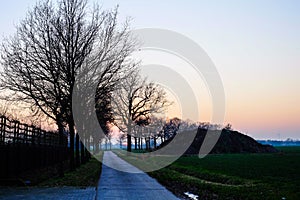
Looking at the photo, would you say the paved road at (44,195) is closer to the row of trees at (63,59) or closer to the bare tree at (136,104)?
the row of trees at (63,59)

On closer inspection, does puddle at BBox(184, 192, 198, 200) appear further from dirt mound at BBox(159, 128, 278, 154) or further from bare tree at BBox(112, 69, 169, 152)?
dirt mound at BBox(159, 128, 278, 154)

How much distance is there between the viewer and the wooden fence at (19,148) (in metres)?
17.5

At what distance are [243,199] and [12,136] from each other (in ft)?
39.4

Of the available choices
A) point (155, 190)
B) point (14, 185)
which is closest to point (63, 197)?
point (155, 190)

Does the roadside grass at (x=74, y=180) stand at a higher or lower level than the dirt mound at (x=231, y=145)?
lower

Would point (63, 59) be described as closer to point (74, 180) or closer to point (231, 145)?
point (74, 180)

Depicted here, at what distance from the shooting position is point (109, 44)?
1046 inches

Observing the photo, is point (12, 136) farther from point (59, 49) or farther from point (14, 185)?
point (59, 49)

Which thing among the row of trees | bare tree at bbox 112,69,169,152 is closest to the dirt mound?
bare tree at bbox 112,69,169,152

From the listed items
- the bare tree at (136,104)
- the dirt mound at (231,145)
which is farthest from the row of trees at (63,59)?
the dirt mound at (231,145)

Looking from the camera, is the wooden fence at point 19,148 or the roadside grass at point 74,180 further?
the roadside grass at point 74,180

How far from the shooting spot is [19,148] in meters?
19.6

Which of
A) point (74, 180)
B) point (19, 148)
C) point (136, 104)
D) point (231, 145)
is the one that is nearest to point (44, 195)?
point (74, 180)

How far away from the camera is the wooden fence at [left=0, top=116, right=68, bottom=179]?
1748cm
